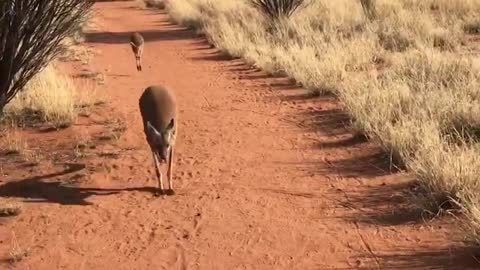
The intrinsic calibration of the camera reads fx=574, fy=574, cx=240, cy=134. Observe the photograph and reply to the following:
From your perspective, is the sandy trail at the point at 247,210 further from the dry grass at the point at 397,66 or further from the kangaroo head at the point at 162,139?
the kangaroo head at the point at 162,139

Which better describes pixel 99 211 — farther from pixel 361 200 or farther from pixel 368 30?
pixel 368 30

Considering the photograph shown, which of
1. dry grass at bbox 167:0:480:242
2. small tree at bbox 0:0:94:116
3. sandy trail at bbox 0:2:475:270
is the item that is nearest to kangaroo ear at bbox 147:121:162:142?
sandy trail at bbox 0:2:475:270

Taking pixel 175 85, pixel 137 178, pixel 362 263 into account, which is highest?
pixel 175 85

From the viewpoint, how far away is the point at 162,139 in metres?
6.69

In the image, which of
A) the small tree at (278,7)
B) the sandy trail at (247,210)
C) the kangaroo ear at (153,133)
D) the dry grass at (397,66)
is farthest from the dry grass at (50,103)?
the small tree at (278,7)

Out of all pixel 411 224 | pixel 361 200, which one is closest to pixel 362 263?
pixel 411 224

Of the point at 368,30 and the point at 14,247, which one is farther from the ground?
the point at 368,30

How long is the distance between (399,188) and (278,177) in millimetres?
1482

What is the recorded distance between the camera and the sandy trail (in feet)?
17.4

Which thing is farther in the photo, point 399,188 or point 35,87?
point 35,87

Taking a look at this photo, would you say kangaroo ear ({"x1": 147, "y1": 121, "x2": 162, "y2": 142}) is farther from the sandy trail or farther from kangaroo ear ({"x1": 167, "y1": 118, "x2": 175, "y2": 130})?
the sandy trail

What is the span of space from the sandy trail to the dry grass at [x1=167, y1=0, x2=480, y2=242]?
1.32 feet

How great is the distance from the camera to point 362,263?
16.7 ft

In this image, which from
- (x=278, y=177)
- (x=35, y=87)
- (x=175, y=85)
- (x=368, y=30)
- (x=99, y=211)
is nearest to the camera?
(x=99, y=211)
